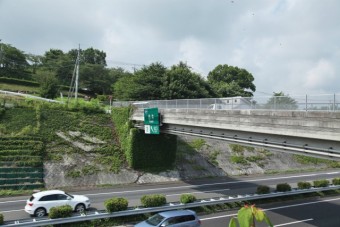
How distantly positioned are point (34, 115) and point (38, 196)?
70.6 feet

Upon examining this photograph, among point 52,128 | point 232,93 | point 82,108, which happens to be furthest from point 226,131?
point 232,93

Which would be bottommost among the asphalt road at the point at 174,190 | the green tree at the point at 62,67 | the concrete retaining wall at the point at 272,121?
the asphalt road at the point at 174,190

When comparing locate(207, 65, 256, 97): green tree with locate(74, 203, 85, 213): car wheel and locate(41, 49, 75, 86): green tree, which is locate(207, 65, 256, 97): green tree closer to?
locate(41, 49, 75, 86): green tree

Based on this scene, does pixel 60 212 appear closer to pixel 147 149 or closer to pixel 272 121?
pixel 272 121

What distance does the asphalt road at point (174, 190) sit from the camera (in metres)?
25.1

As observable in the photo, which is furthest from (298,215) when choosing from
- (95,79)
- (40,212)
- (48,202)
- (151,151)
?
(95,79)

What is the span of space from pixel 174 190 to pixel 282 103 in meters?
14.6

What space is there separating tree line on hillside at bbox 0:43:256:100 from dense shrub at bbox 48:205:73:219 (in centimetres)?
3751

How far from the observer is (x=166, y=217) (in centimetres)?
1703

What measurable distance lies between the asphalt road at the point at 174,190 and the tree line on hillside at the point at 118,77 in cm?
2379

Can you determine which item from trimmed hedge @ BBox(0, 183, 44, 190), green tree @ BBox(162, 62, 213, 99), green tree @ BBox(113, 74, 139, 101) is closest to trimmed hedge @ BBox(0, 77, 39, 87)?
A: green tree @ BBox(113, 74, 139, 101)

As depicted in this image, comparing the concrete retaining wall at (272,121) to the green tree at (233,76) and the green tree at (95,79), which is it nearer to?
the green tree at (95,79)

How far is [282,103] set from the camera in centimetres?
1920

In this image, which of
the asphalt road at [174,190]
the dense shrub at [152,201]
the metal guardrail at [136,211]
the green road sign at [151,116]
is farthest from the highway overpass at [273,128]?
the dense shrub at [152,201]
